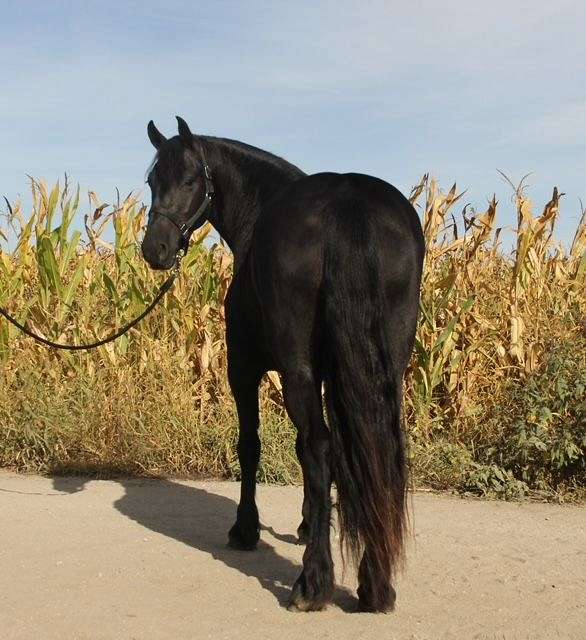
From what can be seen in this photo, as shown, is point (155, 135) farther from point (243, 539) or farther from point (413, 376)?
point (413, 376)

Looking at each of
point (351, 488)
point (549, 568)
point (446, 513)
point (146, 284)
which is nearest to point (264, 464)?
point (446, 513)

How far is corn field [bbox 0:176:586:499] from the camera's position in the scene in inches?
278

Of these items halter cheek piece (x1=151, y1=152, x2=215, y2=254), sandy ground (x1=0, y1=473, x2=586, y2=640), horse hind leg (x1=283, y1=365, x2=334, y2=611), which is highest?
halter cheek piece (x1=151, y1=152, x2=215, y2=254)

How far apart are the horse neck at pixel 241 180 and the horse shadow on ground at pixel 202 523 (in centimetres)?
157

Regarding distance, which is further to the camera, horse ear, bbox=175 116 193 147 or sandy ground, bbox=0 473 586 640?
horse ear, bbox=175 116 193 147

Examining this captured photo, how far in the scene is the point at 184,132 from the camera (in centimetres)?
512

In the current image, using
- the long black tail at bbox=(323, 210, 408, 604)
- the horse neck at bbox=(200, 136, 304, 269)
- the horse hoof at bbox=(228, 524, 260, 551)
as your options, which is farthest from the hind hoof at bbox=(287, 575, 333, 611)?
the horse neck at bbox=(200, 136, 304, 269)

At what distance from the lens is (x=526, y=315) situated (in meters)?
7.79

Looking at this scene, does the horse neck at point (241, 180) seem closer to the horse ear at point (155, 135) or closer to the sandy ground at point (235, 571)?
the horse ear at point (155, 135)

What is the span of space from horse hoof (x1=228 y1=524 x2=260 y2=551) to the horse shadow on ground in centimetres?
4

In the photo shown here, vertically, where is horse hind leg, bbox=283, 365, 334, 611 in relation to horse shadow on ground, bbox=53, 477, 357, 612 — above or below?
above

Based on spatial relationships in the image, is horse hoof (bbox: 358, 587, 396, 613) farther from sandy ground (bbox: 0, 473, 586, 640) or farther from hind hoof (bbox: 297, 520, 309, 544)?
hind hoof (bbox: 297, 520, 309, 544)

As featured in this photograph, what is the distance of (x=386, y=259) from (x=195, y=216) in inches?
55.0

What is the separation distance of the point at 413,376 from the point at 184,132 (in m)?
3.36
